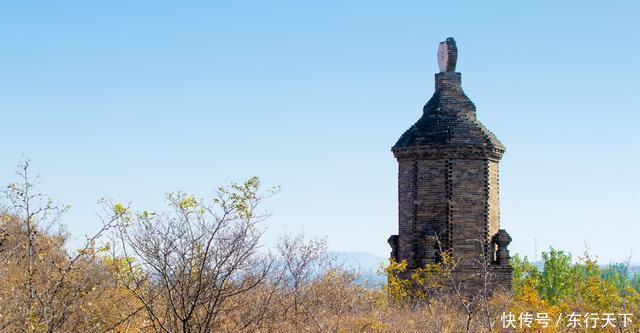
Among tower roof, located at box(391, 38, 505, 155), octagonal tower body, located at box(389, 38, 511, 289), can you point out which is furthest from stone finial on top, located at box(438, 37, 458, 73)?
octagonal tower body, located at box(389, 38, 511, 289)

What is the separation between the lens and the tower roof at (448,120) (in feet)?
74.9

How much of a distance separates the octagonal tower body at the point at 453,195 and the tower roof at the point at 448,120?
0.09 feet

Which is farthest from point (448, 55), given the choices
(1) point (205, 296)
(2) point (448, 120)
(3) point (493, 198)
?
(1) point (205, 296)

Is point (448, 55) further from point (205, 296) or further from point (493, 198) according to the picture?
point (205, 296)

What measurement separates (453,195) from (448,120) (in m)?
2.19

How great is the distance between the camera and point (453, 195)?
2269cm

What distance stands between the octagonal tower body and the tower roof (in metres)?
0.03

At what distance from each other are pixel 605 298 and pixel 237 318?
736 cm

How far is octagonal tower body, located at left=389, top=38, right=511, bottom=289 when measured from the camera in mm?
22672

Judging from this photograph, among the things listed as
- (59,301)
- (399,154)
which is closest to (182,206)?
(59,301)

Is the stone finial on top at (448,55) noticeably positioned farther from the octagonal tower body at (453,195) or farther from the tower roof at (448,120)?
the octagonal tower body at (453,195)

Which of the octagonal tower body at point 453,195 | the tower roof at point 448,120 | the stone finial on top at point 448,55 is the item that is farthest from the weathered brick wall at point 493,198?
the stone finial on top at point 448,55

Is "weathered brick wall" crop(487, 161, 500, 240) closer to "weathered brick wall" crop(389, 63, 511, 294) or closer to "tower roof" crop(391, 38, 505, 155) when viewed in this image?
"weathered brick wall" crop(389, 63, 511, 294)

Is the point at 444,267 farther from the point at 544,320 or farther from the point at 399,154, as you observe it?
the point at 544,320
